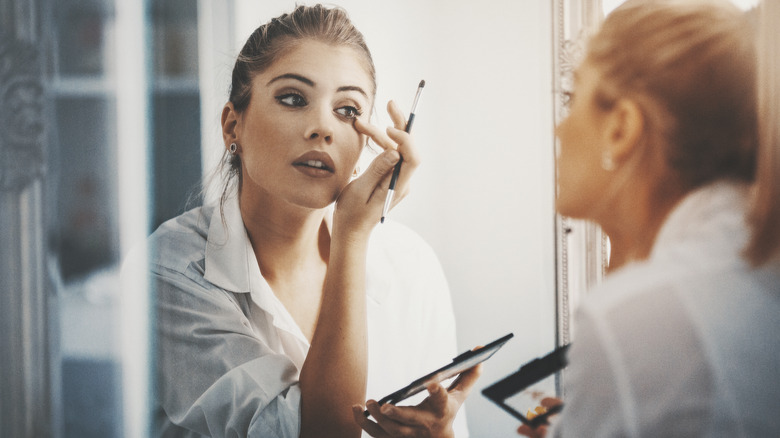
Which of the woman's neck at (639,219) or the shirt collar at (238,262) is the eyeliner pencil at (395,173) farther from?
the woman's neck at (639,219)

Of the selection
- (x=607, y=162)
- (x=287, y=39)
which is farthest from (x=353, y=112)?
(x=607, y=162)

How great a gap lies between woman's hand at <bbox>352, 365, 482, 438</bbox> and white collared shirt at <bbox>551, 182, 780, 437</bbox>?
0.94ft

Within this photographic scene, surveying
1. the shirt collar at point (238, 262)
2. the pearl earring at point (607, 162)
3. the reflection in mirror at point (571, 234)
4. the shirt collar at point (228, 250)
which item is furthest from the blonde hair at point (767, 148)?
the shirt collar at point (228, 250)

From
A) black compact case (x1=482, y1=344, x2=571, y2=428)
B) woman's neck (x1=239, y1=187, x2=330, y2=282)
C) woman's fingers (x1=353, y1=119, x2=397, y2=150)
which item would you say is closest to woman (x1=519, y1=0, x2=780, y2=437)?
black compact case (x1=482, y1=344, x2=571, y2=428)

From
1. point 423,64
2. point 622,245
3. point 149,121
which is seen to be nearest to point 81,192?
point 149,121

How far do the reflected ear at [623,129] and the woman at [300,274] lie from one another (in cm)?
30

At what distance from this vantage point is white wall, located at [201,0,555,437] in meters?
0.76

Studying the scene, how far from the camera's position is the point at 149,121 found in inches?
33.0

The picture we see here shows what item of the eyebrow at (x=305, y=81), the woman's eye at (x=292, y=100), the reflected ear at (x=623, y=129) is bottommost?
the reflected ear at (x=623, y=129)

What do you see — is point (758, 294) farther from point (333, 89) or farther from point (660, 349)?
point (333, 89)

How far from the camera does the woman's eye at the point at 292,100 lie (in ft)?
2.48

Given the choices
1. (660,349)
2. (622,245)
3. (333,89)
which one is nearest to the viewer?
(660,349)

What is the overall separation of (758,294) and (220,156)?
656 mm

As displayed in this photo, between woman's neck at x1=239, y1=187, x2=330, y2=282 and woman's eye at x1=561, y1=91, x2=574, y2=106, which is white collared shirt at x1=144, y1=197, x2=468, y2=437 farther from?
woman's eye at x1=561, y1=91, x2=574, y2=106
